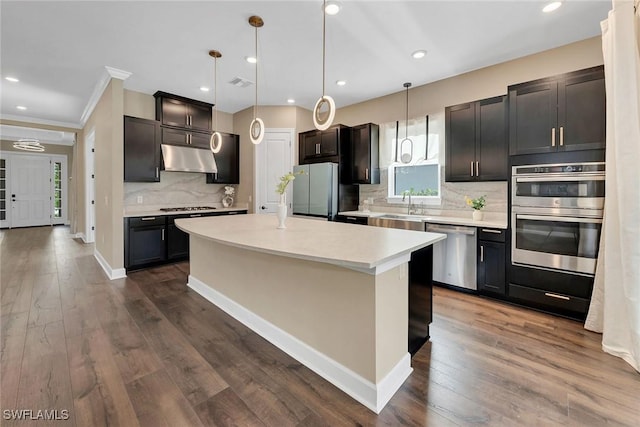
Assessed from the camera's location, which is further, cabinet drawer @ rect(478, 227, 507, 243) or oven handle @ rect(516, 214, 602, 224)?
cabinet drawer @ rect(478, 227, 507, 243)

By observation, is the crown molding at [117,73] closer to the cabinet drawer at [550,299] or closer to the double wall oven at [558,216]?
the double wall oven at [558,216]

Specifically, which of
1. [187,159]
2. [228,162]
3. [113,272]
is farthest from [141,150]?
[113,272]

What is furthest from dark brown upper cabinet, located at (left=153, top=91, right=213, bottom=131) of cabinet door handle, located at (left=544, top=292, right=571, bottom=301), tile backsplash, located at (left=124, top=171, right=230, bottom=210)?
cabinet door handle, located at (left=544, top=292, right=571, bottom=301)

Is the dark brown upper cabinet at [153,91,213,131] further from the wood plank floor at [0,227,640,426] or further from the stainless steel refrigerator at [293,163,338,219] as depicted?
the wood plank floor at [0,227,640,426]

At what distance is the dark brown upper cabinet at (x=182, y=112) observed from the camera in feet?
15.2

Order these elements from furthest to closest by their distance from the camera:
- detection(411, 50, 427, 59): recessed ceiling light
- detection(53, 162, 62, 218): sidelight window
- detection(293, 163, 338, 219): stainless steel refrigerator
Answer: detection(53, 162, 62, 218): sidelight window
detection(293, 163, 338, 219): stainless steel refrigerator
detection(411, 50, 427, 59): recessed ceiling light

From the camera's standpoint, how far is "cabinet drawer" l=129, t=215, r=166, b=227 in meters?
4.15

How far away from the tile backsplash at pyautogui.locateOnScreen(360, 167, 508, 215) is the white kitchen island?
1982 mm

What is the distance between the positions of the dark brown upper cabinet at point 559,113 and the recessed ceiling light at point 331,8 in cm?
209

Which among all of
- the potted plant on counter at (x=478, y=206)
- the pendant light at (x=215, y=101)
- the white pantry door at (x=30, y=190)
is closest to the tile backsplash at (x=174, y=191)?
the pendant light at (x=215, y=101)

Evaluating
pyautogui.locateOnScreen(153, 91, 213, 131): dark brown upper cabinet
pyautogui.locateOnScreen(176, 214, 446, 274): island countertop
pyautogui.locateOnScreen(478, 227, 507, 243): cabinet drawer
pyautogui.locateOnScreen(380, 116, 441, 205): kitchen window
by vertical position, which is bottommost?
pyautogui.locateOnScreen(478, 227, 507, 243): cabinet drawer

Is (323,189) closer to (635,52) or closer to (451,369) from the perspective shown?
(451,369)

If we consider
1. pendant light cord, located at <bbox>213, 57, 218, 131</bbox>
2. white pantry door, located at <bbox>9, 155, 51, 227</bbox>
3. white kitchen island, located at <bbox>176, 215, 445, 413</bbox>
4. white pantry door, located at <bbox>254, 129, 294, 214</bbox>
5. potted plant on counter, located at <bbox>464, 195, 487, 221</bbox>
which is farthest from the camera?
white pantry door, located at <bbox>9, 155, 51, 227</bbox>

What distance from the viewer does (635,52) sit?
7.03ft
